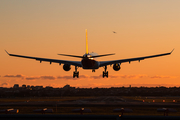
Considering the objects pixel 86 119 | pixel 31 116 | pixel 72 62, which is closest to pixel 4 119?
pixel 31 116

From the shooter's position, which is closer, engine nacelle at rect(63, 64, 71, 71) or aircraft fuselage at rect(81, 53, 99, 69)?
aircraft fuselage at rect(81, 53, 99, 69)

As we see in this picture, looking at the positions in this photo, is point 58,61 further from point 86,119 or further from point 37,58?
point 86,119

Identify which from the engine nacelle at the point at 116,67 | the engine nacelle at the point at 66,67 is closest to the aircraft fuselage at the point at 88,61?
the engine nacelle at the point at 66,67

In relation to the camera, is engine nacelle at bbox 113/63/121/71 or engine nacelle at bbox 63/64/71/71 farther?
engine nacelle at bbox 113/63/121/71

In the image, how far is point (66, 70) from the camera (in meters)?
58.5

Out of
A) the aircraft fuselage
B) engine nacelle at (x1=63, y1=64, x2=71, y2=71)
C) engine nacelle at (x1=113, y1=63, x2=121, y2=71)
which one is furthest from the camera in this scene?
engine nacelle at (x1=113, y1=63, x2=121, y2=71)

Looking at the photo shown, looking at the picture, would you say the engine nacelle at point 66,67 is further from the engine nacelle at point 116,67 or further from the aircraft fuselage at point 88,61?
the engine nacelle at point 116,67

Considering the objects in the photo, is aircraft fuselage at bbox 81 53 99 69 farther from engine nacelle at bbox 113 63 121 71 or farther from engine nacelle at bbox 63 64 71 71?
engine nacelle at bbox 113 63 121 71

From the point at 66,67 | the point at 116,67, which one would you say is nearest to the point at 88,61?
the point at 66,67

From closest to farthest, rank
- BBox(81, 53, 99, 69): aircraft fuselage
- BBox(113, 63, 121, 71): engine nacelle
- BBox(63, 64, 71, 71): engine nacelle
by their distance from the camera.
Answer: BBox(81, 53, 99, 69): aircraft fuselage → BBox(63, 64, 71, 71): engine nacelle → BBox(113, 63, 121, 71): engine nacelle

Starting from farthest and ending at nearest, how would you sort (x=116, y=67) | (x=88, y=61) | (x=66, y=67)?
(x=116, y=67) → (x=66, y=67) → (x=88, y=61)

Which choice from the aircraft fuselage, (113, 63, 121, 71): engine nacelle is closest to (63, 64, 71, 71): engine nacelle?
the aircraft fuselage

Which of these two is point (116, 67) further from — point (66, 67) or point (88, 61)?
point (66, 67)

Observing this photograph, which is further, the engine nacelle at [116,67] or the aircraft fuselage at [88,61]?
the engine nacelle at [116,67]
